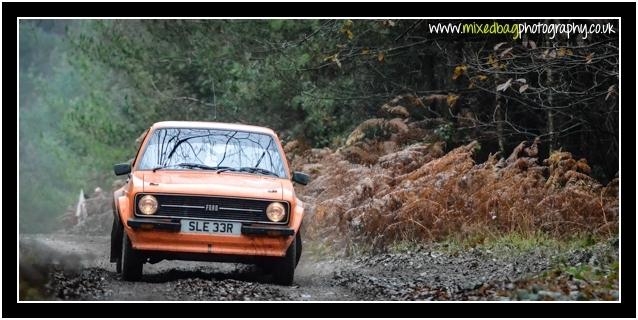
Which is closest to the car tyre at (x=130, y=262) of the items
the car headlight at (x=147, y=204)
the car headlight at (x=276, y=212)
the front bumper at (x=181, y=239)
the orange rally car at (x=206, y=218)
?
the orange rally car at (x=206, y=218)

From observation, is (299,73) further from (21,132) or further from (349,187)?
(21,132)

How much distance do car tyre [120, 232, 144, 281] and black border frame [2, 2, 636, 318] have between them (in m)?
1.17

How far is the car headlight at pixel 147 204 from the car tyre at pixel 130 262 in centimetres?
36

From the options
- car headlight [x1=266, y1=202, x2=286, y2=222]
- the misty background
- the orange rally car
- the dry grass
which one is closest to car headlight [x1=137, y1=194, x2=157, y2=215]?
the orange rally car

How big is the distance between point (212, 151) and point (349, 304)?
3.25 m

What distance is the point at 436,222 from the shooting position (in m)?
14.8

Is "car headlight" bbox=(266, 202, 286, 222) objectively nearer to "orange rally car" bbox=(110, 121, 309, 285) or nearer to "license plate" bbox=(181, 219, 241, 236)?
"orange rally car" bbox=(110, 121, 309, 285)

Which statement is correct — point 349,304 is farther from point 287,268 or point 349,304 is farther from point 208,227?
point 208,227

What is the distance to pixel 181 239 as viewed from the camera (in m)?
11.0

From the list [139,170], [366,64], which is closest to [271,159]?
[139,170]

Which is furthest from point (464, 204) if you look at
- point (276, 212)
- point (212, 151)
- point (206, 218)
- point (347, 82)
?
point (347, 82)

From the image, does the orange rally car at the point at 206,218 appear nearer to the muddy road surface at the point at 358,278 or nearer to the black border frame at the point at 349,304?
the muddy road surface at the point at 358,278

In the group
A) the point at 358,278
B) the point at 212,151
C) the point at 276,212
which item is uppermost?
the point at 212,151

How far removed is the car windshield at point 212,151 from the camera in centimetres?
1225
